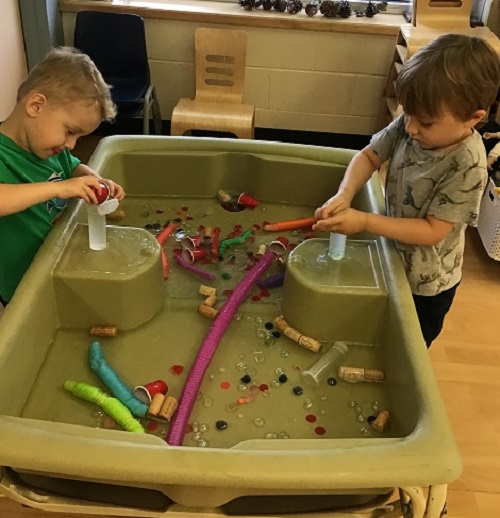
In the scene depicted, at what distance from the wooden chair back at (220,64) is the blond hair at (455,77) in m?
1.48

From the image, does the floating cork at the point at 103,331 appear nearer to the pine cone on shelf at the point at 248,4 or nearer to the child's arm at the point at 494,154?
the child's arm at the point at 494,154

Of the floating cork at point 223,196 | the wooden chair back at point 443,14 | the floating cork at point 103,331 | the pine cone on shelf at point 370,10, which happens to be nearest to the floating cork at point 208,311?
the floating cork at point 103,331

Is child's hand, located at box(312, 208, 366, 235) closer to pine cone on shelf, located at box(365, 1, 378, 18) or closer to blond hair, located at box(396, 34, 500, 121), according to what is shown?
blond hair, located at box(396, 34, 500, 121)

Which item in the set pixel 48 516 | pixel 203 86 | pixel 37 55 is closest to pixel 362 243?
pixel 48 516

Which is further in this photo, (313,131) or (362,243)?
(313,131)

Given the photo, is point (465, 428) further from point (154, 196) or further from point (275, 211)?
point (154, 196)

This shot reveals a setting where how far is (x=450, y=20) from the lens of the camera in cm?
223

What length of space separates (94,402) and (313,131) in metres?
1.94

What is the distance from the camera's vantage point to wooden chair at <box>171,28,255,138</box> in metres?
2.19

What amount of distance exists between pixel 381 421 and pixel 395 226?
1.07ft

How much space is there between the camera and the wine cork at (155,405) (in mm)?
873

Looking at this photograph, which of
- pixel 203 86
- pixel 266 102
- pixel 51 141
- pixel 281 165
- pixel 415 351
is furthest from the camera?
pixel 266 102

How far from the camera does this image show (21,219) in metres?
Answer: 1.09

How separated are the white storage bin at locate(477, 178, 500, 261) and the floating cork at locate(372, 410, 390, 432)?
1.19 m
